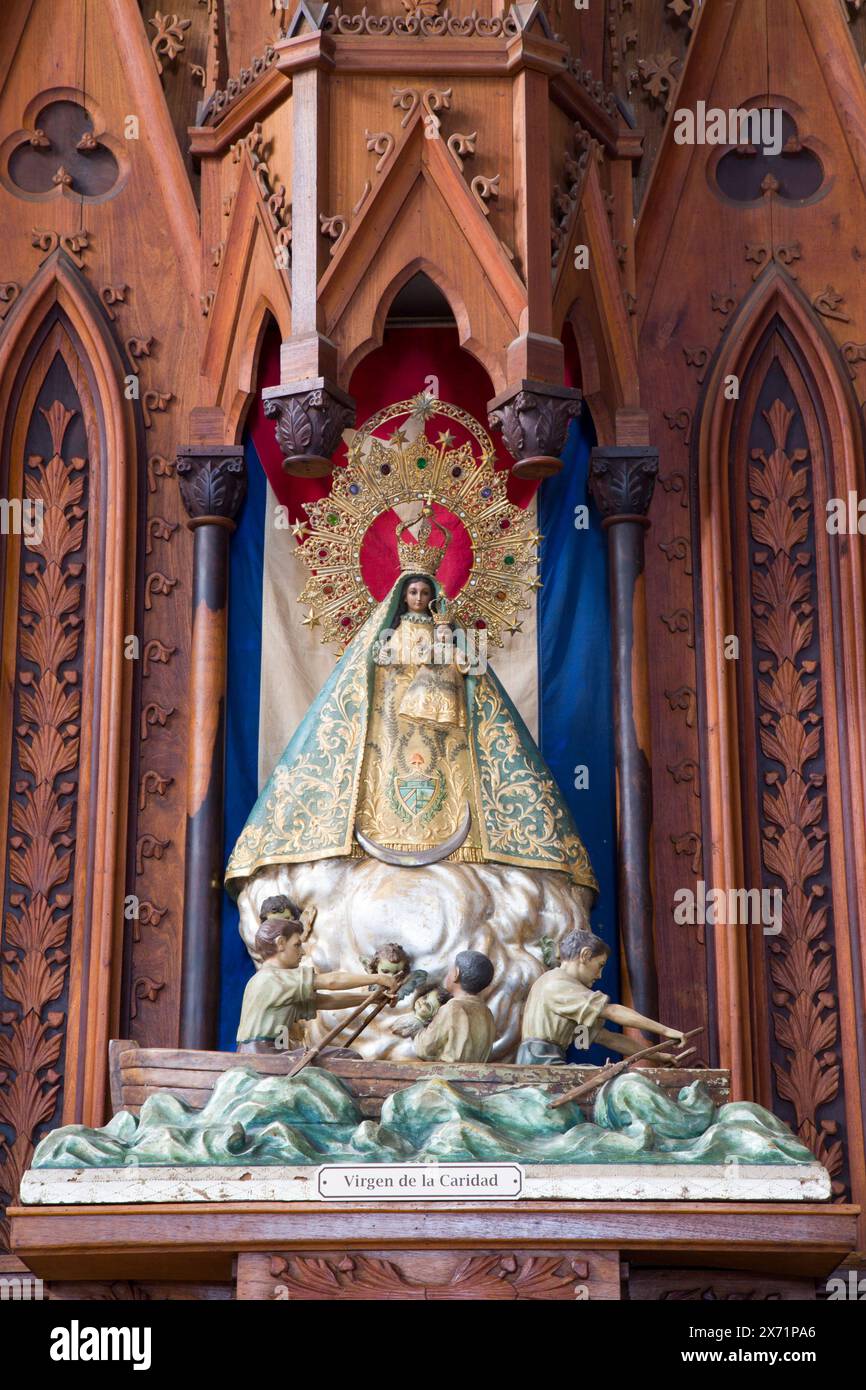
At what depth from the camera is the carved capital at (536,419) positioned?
8.48 metres

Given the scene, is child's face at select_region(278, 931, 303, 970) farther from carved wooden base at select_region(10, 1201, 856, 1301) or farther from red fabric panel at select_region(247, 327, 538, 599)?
red fabric panel at select_region(247, 327, 538, 599)

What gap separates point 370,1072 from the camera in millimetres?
7336

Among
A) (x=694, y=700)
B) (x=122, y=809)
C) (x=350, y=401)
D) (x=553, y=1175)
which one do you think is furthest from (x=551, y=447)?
(x=553, y=1175)

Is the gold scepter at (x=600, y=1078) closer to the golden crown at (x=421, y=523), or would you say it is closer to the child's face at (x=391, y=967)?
the child's face at (x=391, y=967)

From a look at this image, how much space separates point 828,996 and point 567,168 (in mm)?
3227

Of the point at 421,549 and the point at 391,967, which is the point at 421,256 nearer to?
the point at 421,549

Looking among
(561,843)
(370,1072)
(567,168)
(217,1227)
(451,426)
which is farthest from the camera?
(451,426)

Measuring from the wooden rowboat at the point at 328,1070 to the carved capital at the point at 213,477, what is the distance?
259 cm

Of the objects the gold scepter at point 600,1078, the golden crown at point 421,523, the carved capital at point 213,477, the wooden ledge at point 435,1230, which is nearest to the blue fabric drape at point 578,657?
the golden crown at point 421,523

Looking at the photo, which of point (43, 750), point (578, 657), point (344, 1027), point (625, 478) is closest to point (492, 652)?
point (578, 657)

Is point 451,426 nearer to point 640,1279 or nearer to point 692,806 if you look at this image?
point 692,806

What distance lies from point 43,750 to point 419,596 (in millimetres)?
1582

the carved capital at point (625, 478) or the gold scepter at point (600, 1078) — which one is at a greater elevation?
the carved capital at point (625, 478)

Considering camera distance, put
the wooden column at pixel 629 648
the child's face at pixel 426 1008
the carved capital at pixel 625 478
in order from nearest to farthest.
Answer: the child's face at pixel 426 1008 < the wooden column at pixel 629 648 < the carved capital at pixel 625 478
